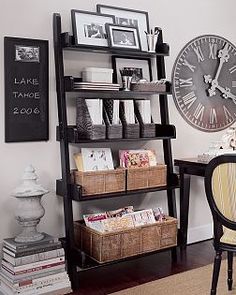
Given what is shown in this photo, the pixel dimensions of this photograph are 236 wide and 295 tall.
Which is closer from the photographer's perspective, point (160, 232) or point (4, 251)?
point (4, 251)

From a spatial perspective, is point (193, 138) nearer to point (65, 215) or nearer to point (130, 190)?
point (130, 190)

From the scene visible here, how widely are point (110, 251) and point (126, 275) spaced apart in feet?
1.07

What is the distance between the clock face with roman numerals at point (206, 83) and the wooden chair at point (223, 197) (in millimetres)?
1391

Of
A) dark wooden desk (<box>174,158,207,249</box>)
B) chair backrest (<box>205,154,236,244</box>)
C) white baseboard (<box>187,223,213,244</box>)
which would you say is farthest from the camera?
white baseboard (<box>187,223,213,244</box>)

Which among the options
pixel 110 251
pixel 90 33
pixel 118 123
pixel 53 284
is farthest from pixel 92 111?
pixel 53 284

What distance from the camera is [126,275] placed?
313 cm

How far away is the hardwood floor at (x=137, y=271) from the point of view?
2.93m

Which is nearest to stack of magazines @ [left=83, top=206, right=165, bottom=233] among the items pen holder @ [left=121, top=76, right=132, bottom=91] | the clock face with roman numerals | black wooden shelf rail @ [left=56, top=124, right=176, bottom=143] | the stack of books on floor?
the stack of books on floor

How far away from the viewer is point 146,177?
3.21 m

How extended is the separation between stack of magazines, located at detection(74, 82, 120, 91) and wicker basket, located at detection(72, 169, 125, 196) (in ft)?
1.90

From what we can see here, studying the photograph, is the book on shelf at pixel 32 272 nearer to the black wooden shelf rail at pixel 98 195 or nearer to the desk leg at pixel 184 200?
the black wooden shelf rail at pixel 98 195

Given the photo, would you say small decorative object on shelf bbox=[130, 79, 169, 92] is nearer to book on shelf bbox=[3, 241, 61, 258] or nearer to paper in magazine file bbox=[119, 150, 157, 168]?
paper in magazine file bbox=[119, 150, 157, 168]

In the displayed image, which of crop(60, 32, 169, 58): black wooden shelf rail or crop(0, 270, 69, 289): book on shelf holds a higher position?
crop(60, 32, 169, 58): black wooden shelf rail

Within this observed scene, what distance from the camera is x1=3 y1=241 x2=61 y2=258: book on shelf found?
2.64m
